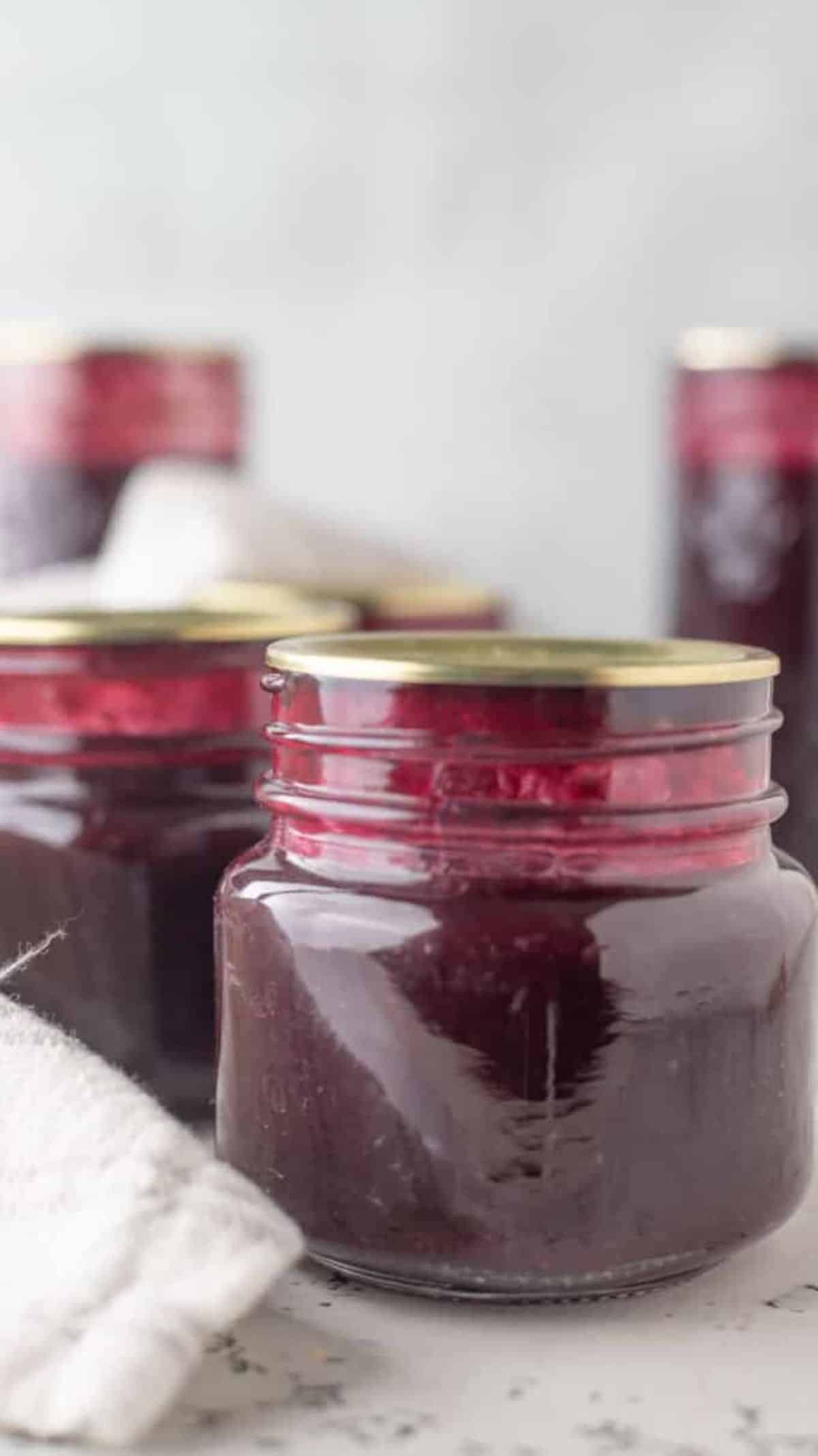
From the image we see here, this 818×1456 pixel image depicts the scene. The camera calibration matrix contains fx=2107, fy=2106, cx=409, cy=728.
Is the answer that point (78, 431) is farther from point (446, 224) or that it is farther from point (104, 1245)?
point (104, 1245)

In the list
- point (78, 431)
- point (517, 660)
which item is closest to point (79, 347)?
point (78, 431)

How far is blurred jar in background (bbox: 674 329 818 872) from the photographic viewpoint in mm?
1100

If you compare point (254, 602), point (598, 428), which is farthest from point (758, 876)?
point (598, 428)

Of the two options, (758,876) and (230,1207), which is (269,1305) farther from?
(758,876)

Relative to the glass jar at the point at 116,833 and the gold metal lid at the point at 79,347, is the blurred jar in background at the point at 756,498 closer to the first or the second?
the gold metal lid at the point at 79,347

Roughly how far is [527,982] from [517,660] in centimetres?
10

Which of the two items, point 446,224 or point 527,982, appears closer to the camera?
point 527,982

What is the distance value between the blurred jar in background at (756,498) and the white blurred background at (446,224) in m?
0.29

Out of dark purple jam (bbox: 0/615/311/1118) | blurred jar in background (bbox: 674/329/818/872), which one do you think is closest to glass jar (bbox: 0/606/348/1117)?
dark purple jam (bbox: 0/615/311/1118)

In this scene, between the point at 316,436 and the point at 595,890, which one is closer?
the point at 595,890

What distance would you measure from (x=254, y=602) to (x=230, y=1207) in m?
0.38

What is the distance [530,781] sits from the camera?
502 mm

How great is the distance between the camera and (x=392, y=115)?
1.48 m

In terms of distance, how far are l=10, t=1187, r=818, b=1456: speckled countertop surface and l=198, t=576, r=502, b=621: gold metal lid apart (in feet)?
1.23
